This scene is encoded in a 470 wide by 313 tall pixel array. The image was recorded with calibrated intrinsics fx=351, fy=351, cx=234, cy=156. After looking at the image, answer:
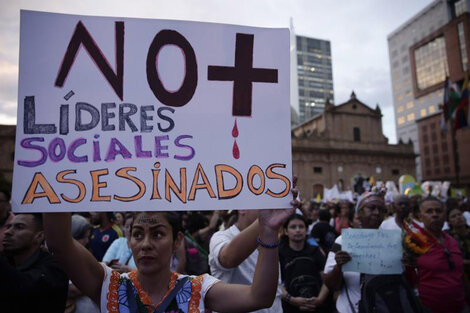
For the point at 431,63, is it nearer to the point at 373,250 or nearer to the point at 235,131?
the point at 373,250

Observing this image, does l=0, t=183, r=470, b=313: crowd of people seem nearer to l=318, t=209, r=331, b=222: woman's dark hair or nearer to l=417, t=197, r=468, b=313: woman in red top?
l=417, t=197, r=468, b=313: woman in red top

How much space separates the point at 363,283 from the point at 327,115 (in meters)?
43.3

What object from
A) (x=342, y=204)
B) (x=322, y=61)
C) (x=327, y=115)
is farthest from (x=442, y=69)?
(x=342, y=204)

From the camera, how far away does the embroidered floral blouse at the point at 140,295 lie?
6.05ft

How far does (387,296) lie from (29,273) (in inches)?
102

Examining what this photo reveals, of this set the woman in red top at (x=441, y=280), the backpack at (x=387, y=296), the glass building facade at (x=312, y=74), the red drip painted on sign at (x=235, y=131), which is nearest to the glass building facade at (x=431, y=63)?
the glass building facade at (x=312, y=74)

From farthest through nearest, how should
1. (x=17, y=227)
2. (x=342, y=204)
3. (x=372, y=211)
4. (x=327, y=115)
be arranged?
(x=327, y=115) → (x=342, y=204) → (x=372, y=211) → (x=17, y=227)

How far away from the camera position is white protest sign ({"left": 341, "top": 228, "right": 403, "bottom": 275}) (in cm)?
296

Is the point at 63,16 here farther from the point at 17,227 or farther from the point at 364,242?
the point at 364,242

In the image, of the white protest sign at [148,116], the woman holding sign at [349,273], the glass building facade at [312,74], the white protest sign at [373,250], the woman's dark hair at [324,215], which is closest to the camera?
the white protest sign at [148,116]

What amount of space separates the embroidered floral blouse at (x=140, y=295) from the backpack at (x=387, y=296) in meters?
1.56

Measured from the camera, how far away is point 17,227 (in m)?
2.40

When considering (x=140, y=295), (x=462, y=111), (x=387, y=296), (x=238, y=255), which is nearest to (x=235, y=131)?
(x=238, y=255)

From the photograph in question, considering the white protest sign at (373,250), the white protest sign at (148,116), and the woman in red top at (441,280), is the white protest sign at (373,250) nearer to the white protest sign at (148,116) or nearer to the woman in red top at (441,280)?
the woman in red top at (441,280)
